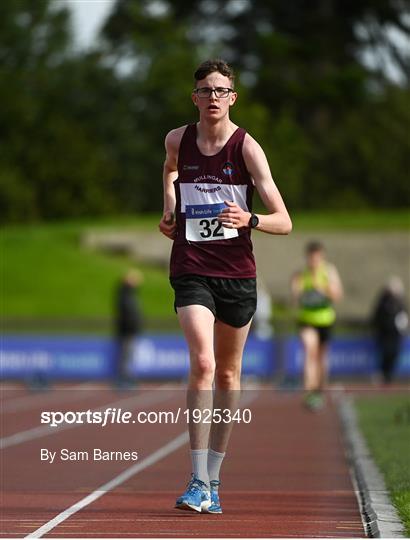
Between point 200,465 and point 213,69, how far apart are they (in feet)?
6.86

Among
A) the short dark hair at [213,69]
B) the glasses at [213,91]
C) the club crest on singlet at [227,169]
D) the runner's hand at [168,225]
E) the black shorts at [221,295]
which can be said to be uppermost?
the short dark hair at [213,69]

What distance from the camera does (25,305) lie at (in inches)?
1863

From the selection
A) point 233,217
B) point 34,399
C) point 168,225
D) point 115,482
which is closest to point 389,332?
point 34,399

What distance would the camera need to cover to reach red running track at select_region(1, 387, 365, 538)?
313 inches

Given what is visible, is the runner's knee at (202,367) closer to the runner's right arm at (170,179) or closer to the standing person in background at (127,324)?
the runner's right arm at (170,179)

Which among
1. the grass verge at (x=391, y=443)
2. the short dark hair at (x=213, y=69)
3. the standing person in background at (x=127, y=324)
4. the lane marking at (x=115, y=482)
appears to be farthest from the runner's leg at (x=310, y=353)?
the short dark hair at (x=213, y=69)

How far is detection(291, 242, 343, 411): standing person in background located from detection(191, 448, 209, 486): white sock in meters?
11.3

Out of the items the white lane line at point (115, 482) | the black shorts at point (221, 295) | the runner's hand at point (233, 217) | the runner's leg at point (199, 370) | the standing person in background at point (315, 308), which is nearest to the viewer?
the white lane line at point (115, 482)

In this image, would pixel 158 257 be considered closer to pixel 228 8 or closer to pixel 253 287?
pixel 228 8

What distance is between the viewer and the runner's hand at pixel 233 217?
8125 mm

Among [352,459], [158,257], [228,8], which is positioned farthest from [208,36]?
[352,459]

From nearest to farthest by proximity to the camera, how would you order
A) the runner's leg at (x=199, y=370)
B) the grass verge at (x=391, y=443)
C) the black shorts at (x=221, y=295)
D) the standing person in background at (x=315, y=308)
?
the runner's leg at (x=199, y=370)
the black shorts at (x=221, y=295)
the grass verge at (x=391, y=443)
the standing person in background at (x=315, y=308)

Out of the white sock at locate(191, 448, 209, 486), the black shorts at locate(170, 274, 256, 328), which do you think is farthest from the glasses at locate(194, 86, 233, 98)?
the white sock at locate(191, 448, 209, 486)

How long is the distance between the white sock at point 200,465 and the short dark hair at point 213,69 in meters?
1.96
